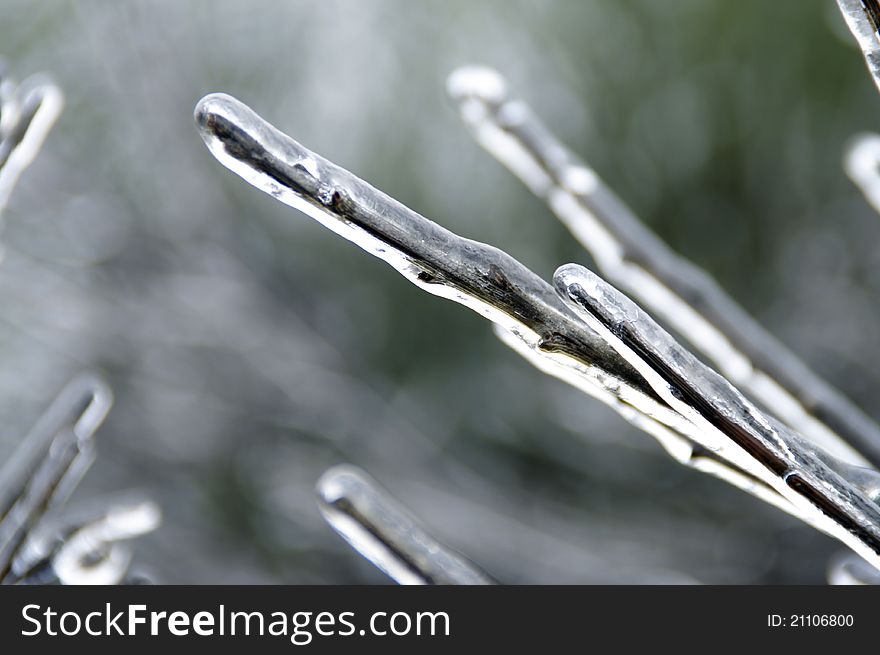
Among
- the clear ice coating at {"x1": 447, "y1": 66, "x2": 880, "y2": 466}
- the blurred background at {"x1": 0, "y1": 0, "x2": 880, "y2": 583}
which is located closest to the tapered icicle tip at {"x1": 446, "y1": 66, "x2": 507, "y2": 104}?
the clear ice coating at {"x1": 447, "y1": 66, "x2": 880, "y2": 466}

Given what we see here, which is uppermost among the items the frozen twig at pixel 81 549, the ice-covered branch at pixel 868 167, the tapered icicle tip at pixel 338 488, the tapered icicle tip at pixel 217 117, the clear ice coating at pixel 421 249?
the ice-covered branch at pixel 868 167

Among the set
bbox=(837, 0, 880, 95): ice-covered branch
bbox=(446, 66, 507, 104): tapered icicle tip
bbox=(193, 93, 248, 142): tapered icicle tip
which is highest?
bbox=(446, 66, 507, 104): tapered icicle tip

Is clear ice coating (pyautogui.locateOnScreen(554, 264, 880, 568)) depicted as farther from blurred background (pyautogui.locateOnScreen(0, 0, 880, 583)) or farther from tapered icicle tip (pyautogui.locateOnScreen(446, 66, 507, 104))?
blurred background (pyautogui.locateOnScreen(0, 0, 880, 583))

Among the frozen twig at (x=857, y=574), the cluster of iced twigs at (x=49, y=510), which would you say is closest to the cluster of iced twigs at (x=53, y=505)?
the cluster of iced twigs at (x=49, y=510)

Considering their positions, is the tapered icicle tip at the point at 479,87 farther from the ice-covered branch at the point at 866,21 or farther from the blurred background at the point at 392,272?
the blurred background at the point at 392,272

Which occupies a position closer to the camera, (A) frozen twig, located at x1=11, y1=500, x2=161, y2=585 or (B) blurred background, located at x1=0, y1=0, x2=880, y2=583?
(A) frozen twig, located at x1=11, y1=500, x2=161, y2=585

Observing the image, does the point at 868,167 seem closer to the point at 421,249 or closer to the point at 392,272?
the point at 421,249
